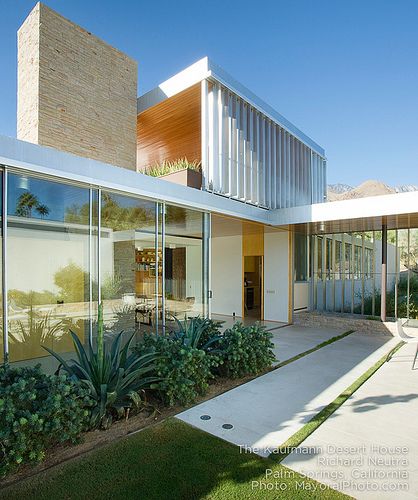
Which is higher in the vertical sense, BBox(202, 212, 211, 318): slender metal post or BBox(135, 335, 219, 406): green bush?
BBox(202, 212, 211, 318): slender metal post

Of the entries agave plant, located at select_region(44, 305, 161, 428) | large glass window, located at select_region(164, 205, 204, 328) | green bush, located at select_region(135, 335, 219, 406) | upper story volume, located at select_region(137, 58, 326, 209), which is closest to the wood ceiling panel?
upper story volume, located at select_region(137, 58, 326, 209)

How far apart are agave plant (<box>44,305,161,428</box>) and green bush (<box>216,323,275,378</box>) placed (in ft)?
4.82

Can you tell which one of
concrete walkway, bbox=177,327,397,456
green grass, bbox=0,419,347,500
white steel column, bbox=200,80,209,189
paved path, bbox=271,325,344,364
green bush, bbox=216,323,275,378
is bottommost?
paved path, bbox=271,325,344,364

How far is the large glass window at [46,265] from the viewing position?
4.69m

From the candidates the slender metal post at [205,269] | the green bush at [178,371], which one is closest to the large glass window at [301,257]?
the slender metal post at [205,269]

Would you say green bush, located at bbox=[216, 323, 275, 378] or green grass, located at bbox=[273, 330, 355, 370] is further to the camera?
green grass, located at bbox=[273, 330, 355, 370]

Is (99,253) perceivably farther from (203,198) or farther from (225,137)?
(225,137)

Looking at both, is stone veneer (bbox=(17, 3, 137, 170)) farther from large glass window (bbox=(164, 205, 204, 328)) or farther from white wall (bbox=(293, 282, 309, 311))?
white wall (bbox=(293, 282, 309, 311))

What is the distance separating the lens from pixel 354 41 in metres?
11.8

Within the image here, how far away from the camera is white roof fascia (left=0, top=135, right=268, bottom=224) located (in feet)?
14.3

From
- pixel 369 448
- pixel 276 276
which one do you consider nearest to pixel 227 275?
pixel 276 276

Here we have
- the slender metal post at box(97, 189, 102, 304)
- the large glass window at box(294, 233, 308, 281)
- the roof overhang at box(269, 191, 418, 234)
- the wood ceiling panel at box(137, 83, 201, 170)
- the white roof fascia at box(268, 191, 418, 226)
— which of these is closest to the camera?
the slender metal post at box(97, 189, 102, 304)

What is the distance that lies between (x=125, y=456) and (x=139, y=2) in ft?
40.4

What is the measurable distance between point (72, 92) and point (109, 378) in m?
8.00
